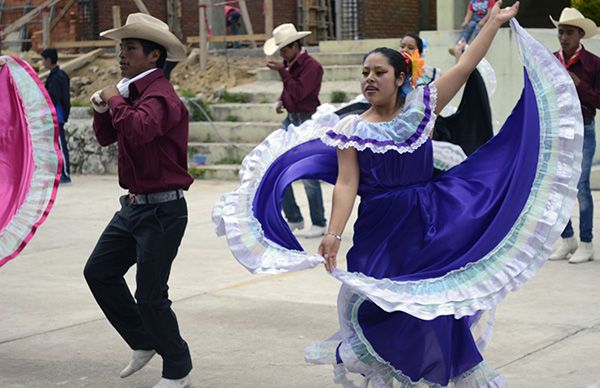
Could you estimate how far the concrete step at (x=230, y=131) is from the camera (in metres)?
16.4

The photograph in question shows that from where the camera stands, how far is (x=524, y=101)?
5.37m

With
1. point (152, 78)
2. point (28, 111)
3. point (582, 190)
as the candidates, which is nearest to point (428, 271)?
point (152, 78)

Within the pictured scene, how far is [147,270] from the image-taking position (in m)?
5.77

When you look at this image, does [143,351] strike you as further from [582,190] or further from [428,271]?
[582,190]

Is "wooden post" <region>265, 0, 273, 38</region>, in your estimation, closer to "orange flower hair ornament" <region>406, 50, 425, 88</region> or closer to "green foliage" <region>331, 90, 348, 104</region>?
"green foliage" <region>331, 90, 348, 104</region>

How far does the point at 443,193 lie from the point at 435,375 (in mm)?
856

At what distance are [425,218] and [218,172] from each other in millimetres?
10567

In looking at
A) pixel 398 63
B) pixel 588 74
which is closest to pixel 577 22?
pixel 588 74

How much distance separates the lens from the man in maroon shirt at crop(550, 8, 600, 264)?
29.3 ft

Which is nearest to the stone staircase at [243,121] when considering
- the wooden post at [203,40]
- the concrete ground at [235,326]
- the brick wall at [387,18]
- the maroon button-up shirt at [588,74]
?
the wooden post at [203,40]

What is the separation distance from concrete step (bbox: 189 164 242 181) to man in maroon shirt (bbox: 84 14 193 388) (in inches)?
373

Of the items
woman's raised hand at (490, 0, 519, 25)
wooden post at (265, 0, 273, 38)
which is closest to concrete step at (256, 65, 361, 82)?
wooden post at (265, 0, 273, 38)

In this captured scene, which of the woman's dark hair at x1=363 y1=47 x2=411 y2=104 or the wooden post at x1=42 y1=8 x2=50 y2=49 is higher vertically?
the woman's dark hair at x1=363 y1=47 x2=411 y2=104

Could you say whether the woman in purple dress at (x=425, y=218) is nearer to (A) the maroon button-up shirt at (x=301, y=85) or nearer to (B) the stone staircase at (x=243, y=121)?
(A) the maroon button-up shirt at (x=301, y=85)
